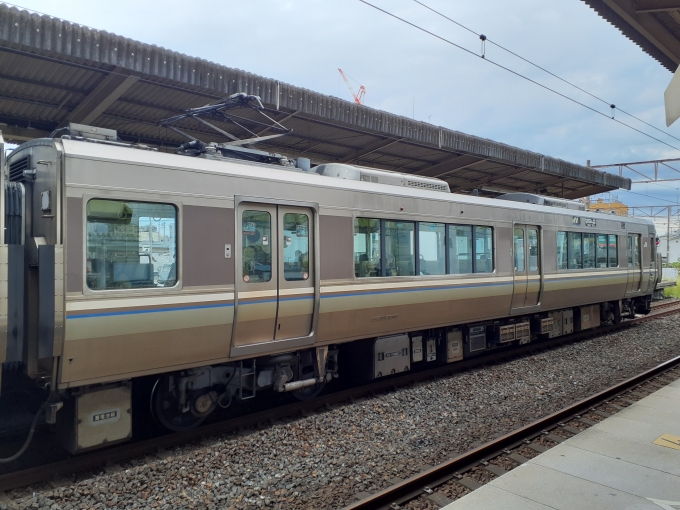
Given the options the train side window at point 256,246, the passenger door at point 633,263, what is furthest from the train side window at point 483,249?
the passenger door at point 633,263

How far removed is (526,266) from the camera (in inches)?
435

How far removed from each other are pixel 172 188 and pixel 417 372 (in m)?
5.62

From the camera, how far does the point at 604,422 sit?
7012 mm

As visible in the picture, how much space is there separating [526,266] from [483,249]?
163 cm

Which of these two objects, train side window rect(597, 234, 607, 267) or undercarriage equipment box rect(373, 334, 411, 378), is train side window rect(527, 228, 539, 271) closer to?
train side window rect(597, 234, 607, 267)

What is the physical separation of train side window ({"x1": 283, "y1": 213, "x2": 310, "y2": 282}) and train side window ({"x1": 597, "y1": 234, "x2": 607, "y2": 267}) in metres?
9.51

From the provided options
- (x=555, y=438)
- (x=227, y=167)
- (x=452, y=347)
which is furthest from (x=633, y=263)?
(x=227, y=167)

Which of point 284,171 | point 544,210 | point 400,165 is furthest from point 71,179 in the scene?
point 400,165

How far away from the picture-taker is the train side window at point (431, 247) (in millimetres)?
8672

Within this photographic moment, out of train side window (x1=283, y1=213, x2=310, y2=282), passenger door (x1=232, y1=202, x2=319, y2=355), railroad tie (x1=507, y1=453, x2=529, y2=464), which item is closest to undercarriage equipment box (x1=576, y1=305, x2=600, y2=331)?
railroad tie (x1=507, y1=453, x2=529, y2=464)

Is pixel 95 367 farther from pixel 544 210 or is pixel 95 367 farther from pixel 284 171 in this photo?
pixel 544 210

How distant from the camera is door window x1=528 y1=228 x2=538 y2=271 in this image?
36.7 ft

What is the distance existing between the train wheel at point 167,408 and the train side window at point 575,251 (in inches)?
368

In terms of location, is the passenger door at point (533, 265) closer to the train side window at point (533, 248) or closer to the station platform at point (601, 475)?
the train side window at point (533, 248)
